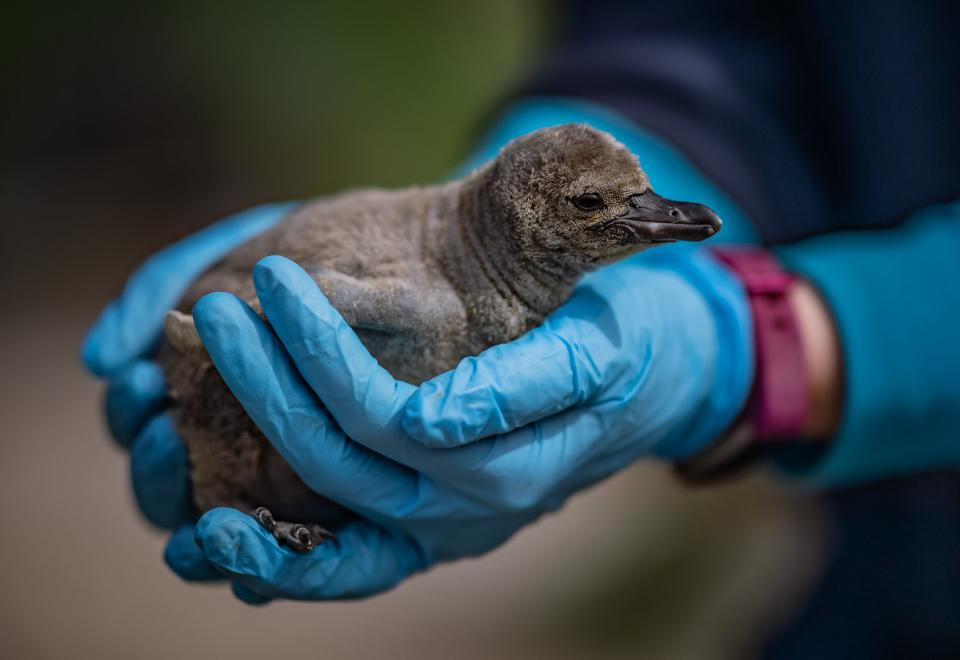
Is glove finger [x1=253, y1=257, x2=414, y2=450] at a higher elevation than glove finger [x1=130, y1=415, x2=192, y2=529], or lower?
higher

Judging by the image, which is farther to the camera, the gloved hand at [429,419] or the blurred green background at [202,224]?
the blurred green background at [202,224]

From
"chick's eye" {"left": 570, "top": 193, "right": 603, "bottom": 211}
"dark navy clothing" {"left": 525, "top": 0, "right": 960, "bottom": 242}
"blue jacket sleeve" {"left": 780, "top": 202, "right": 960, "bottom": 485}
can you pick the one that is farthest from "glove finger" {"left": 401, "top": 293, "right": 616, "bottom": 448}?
"dark navy clothing" {"left": 525, "top": 0, "right": 960, "bottom": 242}

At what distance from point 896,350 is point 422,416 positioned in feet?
5.50

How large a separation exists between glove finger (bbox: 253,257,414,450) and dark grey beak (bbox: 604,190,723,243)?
0.59 m

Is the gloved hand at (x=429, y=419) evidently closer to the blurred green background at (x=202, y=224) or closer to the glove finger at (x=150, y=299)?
the glove finger at (x=150, y=299)

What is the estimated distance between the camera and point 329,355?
5.10 ft

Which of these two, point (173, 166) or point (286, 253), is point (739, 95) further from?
point (173, 166)

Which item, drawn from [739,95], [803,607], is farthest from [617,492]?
[739,95]

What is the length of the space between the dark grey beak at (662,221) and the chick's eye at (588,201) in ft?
0.14

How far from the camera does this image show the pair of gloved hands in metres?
1.57

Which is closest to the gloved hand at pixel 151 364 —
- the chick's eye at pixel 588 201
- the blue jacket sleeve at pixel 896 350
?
the chick's eye at pixel 588 201

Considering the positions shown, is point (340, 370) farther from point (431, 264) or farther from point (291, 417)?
point (431, 264)

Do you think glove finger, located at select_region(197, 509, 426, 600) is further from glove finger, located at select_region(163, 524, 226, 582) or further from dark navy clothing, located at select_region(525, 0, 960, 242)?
dark navy clothing, located at select_region(525, 0, 960, 242)

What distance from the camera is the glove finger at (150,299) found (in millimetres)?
2300
